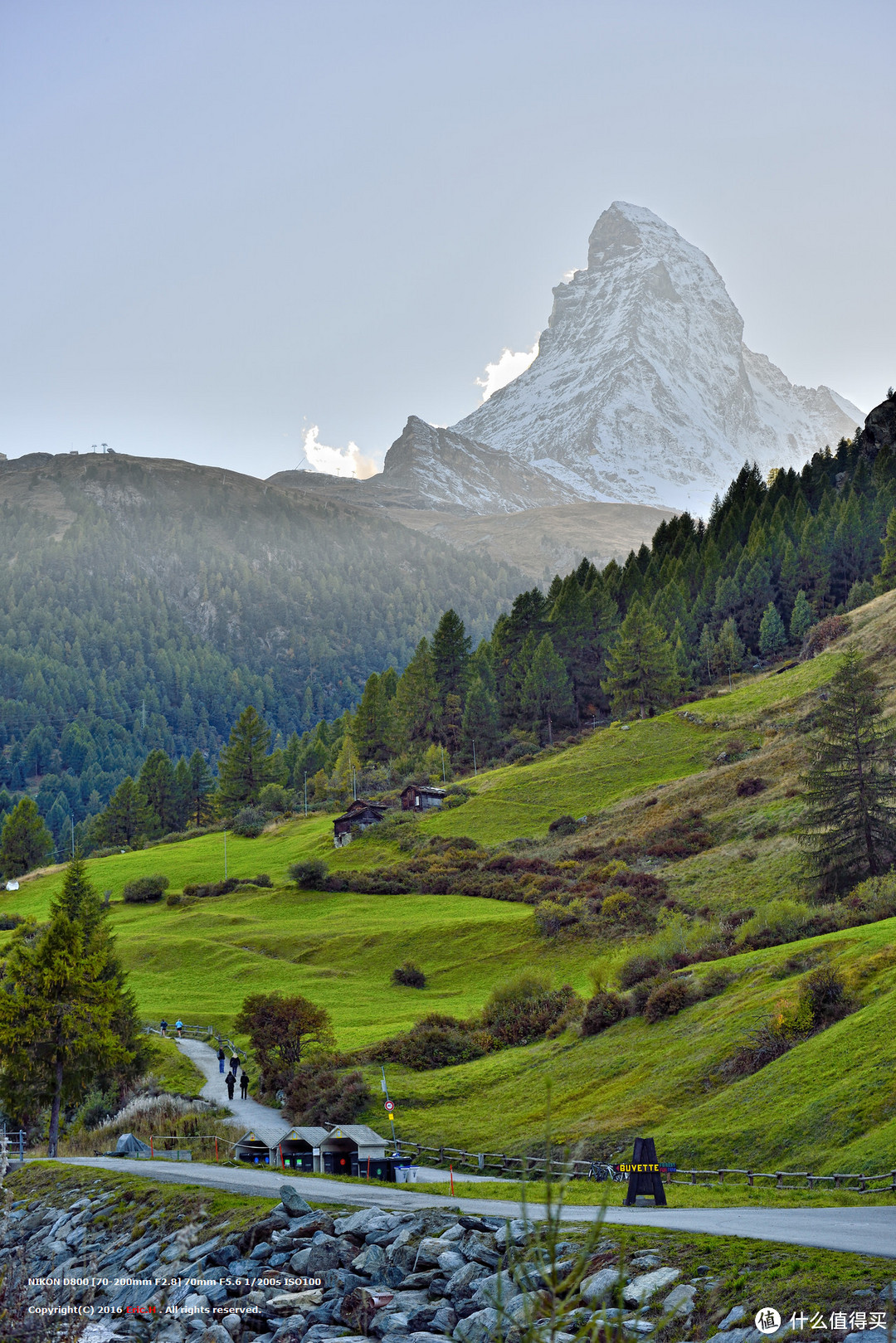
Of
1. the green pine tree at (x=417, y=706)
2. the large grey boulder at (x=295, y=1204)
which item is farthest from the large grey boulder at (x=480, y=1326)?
the green pine tree at (x=417, y=706)

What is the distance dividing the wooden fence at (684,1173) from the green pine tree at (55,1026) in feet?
37.9

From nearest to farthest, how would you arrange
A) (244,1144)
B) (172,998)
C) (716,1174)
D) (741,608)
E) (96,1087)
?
(716,1174) < (244,1144) < (96,1087) < (172,998) < (741,608)

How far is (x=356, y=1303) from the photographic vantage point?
14836 millimetres

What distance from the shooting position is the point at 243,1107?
41844 millimetres

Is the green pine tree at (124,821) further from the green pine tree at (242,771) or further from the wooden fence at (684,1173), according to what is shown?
the wooden fence at (684,1173)

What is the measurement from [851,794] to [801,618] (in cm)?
6593

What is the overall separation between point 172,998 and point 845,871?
37474 millimetres

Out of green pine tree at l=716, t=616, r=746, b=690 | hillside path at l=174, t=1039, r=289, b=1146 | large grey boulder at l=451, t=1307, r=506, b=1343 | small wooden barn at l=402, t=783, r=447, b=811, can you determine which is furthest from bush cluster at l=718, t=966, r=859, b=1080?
green pine tree at l=716, t=616, r=746, b=690

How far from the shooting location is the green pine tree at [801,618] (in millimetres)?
114875

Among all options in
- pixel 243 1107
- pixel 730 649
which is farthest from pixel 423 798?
pixel 243 1107

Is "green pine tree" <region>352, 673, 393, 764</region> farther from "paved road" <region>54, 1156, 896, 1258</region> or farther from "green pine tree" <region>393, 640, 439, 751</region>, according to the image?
"paved road" <region>54, 1156, 896, 1258</region>

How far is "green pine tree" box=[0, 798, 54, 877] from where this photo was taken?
387 ft

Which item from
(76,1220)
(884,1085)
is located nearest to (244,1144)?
(76,1220)

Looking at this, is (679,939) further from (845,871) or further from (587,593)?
(587,593)
